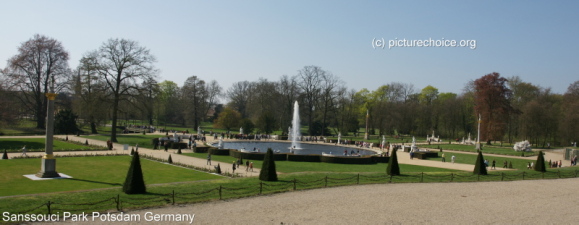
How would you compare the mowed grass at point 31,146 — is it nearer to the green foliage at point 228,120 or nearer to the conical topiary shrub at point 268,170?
the conical topiary shrub at point 268,170

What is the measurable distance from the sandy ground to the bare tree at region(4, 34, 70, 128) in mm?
53435

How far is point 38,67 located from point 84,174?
43.7 m

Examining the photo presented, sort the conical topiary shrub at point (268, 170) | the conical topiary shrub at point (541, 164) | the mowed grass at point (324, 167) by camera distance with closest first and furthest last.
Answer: the conical topiary shrub at point (268, 170) → the mowed grass at point (324, 167) → the conical topiary shrub at point (541, 164)

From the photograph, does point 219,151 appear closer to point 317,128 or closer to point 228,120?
point 228,120

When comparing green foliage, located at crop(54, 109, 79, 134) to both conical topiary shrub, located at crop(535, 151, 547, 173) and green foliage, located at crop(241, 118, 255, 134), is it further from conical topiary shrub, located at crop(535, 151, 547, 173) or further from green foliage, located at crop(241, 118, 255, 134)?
conical topiary shrub, located at crop(535, 151, 547, 173)

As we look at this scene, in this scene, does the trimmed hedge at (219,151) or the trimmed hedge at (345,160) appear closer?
the trimmed hedge at (345,160)

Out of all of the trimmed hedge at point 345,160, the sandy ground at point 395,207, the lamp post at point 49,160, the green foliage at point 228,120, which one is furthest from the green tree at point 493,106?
the lamp post at point 49,160

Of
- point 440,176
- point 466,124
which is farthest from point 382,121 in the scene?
point 440,176

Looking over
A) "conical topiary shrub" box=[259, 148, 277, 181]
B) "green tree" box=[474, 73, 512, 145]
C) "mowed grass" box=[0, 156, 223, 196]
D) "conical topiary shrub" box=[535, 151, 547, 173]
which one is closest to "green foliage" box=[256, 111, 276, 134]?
"green tree" box=[474, 73, 512, 145]

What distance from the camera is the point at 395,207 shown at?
1769cm

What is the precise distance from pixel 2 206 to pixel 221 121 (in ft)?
196

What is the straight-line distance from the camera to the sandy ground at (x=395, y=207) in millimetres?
15367

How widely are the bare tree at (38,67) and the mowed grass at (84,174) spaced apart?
110ft

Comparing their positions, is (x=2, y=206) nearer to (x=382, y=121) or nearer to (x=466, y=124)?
(x=382, y=121)
